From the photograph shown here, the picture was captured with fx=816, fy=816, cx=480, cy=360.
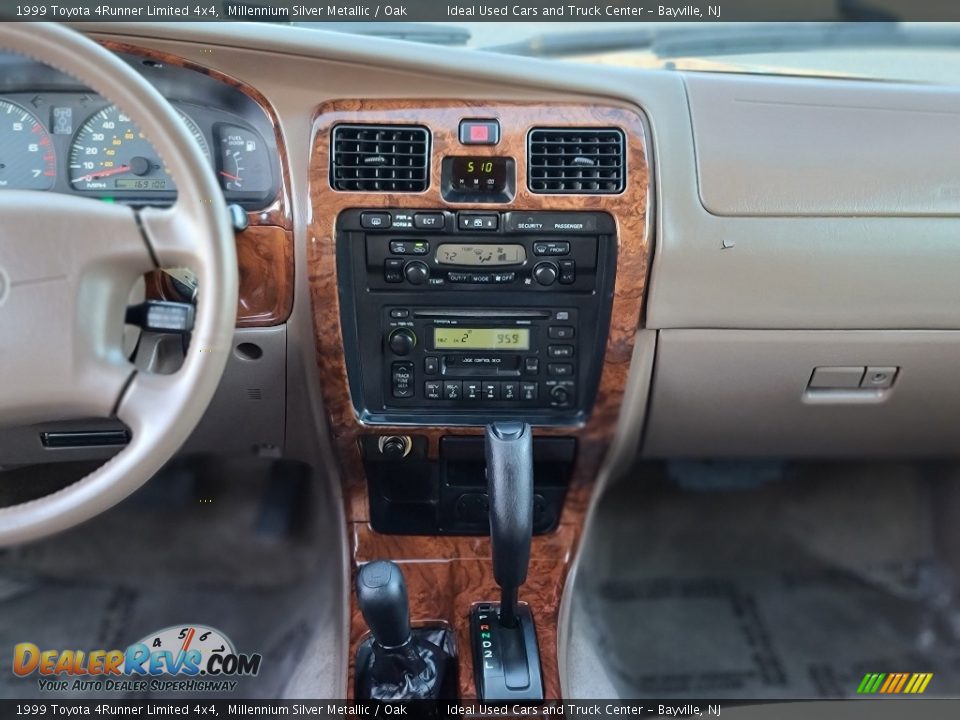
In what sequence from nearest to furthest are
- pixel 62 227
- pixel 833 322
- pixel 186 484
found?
pixel 62 227, pixel 833 322, pixel 186 484

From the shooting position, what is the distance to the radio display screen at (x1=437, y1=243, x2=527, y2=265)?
4.60ft

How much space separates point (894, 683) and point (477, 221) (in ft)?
4.47

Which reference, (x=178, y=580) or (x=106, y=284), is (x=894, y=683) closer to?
(x=178, y=580)

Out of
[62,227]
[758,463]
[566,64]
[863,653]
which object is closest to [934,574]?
[863,653]

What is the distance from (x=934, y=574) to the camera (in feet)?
6.62

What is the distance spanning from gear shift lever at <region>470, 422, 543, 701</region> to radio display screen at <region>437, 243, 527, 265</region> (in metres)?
0.28

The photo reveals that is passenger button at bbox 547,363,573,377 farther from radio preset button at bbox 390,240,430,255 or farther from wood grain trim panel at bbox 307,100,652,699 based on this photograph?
radio preset button at bbox 390,240,430,255

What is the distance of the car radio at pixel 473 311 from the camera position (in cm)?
140

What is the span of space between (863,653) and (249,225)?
1.59 meters

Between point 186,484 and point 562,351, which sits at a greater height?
point 562,351

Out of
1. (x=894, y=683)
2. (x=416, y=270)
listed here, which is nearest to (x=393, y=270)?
(x=416, y=270)

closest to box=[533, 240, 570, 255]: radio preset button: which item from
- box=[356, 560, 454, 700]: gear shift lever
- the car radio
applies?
the car radio

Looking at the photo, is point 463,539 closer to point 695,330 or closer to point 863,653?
point 695,330

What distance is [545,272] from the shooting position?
1414mm
